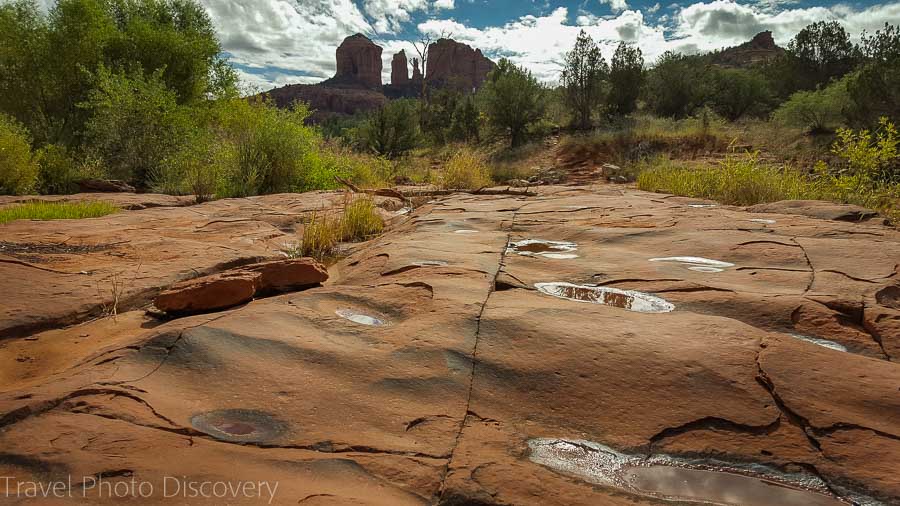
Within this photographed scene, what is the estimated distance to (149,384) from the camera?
5.05 feet

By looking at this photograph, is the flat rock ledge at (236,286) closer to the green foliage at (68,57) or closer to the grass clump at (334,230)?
the grass clump at (334,230)

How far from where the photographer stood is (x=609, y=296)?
8.26ft

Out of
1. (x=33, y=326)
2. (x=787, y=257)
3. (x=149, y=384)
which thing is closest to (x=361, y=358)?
(x=149, y=384)

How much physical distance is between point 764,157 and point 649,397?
45.7ft

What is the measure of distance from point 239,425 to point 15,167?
8.97 meters

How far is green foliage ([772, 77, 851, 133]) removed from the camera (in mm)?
14320

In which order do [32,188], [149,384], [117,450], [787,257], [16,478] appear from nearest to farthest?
[16,478]
[117,450]
[149,384]
[787,257]
[32,188]

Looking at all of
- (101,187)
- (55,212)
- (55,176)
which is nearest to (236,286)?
(55,212)

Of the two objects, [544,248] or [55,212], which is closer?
[544,248]

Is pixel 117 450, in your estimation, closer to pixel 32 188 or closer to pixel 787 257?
pixel 787 257

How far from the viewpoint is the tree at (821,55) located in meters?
20.0

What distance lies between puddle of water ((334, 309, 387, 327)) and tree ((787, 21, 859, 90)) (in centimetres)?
2434

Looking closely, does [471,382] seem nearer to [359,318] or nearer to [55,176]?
[359,318]

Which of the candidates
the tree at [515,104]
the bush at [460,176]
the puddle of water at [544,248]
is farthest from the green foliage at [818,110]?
the puddle of water at [544,248]
